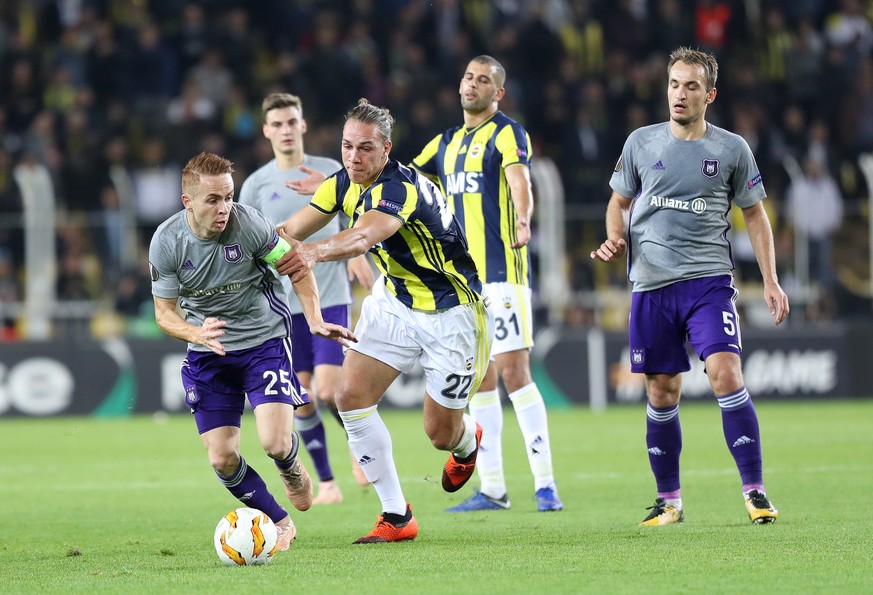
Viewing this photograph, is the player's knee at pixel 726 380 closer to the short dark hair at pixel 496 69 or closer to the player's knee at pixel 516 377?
the player's knee at pixel 516 377

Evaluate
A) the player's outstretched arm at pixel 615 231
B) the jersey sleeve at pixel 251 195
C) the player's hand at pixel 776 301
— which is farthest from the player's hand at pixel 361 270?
the player's hand at pixel 776 301

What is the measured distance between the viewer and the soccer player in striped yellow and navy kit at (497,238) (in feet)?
28.1

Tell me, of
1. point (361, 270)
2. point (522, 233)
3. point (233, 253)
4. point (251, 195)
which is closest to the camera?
point (233, 253)

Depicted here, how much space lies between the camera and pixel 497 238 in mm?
8711

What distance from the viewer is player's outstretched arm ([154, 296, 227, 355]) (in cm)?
639

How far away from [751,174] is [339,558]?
3.05 m

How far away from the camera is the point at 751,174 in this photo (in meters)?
7.39

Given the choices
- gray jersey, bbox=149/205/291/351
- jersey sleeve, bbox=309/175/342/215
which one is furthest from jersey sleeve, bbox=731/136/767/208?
gray jersey, bbox=149/205/291/351

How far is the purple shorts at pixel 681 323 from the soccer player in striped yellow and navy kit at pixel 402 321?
927mm

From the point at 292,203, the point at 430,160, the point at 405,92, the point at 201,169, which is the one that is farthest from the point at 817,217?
the point at 201,169

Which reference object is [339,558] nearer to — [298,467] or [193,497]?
[298,467]

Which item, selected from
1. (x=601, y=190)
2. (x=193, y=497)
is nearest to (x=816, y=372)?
(x=601, y=190)

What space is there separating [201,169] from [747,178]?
292 cm

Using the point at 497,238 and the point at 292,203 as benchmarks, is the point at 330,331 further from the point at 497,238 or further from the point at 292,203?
the point at 292,203
